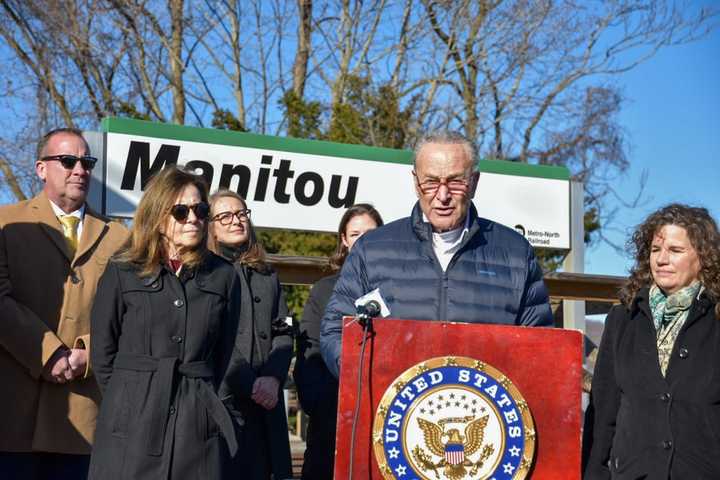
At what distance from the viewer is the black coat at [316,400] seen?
5.03m

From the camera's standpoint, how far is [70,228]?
15.6 ft

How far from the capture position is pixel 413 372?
296cm

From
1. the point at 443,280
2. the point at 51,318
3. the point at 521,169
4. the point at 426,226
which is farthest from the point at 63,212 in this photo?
the point at 521,169

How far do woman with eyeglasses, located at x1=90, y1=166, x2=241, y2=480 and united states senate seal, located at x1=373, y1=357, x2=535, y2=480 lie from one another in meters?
0.87

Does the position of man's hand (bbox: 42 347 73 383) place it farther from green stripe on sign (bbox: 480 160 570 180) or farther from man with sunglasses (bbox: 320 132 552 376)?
A: green stripe on sign (bbox: 480 160 570 180)

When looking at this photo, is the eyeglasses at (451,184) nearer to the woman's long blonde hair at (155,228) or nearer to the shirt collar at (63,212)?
the woman's long blonde hair at (155,228)

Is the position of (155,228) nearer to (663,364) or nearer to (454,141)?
(454,141)

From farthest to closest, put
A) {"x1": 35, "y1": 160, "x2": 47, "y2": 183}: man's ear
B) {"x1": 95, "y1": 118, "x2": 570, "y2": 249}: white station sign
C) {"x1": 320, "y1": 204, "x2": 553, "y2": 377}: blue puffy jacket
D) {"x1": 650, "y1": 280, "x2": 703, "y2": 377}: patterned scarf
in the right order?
1. {"x1": 95, "y1": 118, "x2": 570, "y2": 249}: white station sign
2. {"x1": 35, "y1": 160, "x2": 47, "y2": 183}: man's ear
3. {"x1": 650, "y1": 280, "x2": 703, "y2": 377}: patterned scarf
4. {"x1": 320, "y1": 204, "x2": 553, "y2": 377}: blue puffy jacket

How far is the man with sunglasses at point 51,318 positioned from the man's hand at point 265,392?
2.46ft

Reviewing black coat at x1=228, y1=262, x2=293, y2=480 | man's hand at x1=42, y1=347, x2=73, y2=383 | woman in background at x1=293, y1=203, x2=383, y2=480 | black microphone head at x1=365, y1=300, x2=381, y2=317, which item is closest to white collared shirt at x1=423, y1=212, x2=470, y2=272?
black microphone head at x1=365, y1=300, x2=381, y2=317

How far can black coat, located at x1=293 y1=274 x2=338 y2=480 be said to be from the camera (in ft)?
16.5

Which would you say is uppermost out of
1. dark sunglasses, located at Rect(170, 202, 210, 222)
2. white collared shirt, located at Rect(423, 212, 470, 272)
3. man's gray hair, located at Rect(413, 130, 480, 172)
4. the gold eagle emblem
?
man's gray hair, located at Rect(413, 130, 480, 172)

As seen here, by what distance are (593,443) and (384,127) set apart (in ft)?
45.2

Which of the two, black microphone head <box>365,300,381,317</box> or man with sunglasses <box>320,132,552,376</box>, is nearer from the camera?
black microphone head <box>365,300,381,317</box>
